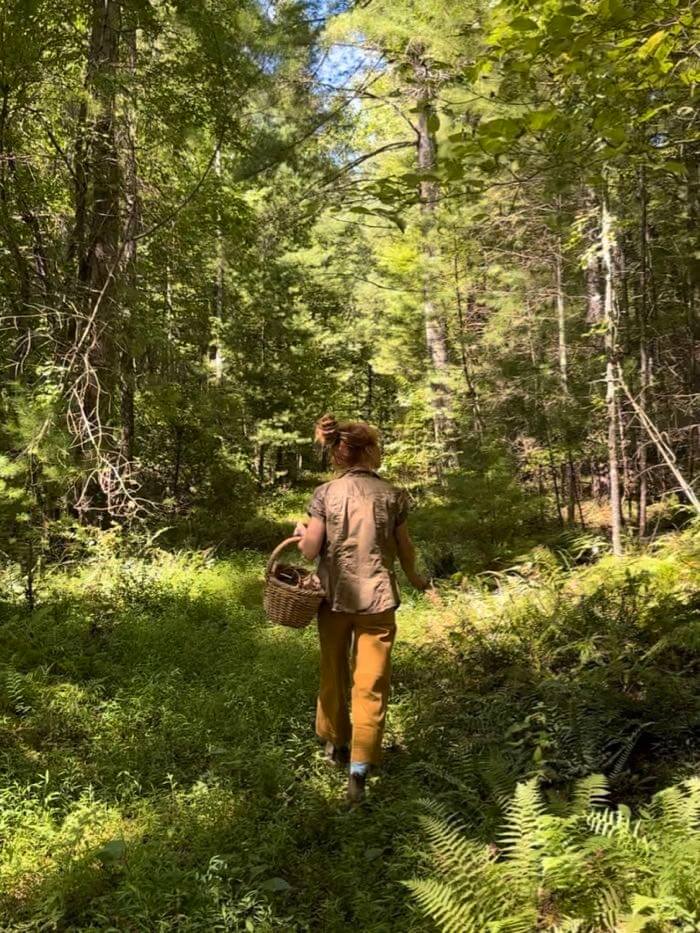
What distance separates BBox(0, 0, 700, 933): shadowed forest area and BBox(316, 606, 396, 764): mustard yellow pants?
297mm

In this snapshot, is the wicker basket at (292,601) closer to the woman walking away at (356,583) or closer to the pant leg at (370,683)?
the woman walking away at (356,583)

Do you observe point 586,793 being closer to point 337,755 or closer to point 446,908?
point 446,908

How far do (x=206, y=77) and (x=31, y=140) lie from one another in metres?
2.19

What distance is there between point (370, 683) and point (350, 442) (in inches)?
59.4

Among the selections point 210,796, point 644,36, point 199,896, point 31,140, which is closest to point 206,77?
point 31,140

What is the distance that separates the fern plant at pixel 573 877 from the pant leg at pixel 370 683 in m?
1.03

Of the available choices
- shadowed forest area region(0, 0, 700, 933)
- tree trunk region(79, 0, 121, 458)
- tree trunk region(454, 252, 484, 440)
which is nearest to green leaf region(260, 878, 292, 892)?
shadowed forest area region(0, 0, 700, 933)

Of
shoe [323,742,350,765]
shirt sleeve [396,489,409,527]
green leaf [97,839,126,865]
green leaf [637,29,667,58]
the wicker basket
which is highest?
green leaf [637,29,667,58]

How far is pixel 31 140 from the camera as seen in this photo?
7633 mm

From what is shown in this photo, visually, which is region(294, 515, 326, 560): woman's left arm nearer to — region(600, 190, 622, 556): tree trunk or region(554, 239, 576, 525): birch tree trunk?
region(600, 190, 622, 556): tree trunk

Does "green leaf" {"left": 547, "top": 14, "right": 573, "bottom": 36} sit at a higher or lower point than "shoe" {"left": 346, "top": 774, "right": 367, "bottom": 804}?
higher

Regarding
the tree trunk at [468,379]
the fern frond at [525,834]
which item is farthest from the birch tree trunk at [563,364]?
the fern frond at [525,834]

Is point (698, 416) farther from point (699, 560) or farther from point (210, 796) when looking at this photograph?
point (210, 796)

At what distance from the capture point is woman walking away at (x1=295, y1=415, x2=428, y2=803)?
155 inches
